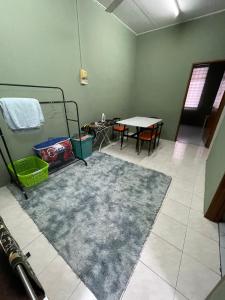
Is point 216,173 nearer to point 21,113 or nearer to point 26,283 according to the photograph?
point 26,283

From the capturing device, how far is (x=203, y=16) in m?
2.76

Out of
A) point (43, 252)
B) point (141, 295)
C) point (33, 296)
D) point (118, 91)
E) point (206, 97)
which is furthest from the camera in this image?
point (206, 97)

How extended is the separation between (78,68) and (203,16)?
284cm

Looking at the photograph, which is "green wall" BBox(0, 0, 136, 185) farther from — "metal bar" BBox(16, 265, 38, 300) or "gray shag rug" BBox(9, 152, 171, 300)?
"metal bar" BBox(16, 265, 38, 300)

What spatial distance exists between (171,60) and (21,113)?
142 inches

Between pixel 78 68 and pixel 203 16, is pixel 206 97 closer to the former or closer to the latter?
pixel 203 16

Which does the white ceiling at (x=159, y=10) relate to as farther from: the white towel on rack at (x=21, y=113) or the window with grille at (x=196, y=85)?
the window with grille at (x=196, y=85)

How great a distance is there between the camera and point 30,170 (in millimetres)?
2191

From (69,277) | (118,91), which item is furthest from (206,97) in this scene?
(69,277)

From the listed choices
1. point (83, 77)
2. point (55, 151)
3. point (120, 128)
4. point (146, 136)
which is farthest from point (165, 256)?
point (83, 77)

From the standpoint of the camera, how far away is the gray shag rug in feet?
3.50

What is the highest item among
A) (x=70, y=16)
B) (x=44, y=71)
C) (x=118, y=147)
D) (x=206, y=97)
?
(x=70, y=16)

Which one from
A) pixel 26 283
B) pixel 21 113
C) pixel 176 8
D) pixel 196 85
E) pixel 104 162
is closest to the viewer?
pixel 26 283

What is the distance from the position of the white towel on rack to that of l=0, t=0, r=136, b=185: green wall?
0.74 ft
